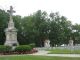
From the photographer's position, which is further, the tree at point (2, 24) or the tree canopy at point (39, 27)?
the tree canopy at point (39, 27)

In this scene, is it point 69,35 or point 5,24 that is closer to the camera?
point 5,24

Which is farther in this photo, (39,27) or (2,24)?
(39,27)

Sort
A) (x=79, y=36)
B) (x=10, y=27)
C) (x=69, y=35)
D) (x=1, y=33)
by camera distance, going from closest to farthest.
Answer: (x=10, y=27)
(x=1, y=33)
(x=69, y=35)
(x=79, y=36)

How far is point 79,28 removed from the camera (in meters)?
114

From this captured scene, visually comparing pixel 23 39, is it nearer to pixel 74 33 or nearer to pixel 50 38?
pixel 50 38

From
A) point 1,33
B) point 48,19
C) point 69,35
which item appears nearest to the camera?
point 1,33

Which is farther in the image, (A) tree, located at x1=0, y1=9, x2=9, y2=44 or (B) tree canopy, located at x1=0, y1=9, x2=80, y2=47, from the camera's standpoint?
(B) tree canopy, located at x1=0, y1=9, x2=80, y2=47

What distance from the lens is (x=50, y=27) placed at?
79.4 meters

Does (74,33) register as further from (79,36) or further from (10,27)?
(10,27)

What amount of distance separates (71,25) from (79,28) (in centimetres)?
941

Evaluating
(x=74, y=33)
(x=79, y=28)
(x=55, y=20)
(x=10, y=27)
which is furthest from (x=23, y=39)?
(x=79, y=28)

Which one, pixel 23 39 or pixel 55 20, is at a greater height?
pixel 55 20

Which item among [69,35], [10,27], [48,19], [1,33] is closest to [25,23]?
[48,19]

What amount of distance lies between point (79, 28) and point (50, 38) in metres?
35.3
